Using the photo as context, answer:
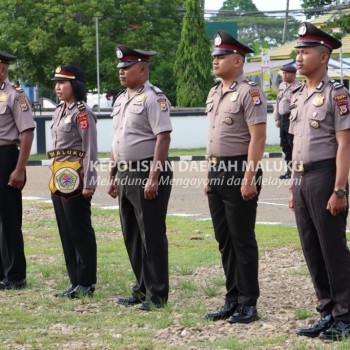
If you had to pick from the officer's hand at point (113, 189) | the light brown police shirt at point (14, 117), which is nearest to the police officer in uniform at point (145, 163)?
the officer's hand at point (113, 189)

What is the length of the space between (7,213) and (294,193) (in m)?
3.31

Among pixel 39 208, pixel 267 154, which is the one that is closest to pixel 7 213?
pixel 39 208

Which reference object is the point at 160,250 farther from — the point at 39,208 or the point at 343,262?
the point at 39,208

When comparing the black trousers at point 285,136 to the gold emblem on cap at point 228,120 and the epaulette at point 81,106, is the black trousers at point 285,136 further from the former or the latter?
the gold emblem on cap at point 228,120

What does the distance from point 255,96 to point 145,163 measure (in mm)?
1178

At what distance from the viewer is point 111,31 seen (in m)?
38.8

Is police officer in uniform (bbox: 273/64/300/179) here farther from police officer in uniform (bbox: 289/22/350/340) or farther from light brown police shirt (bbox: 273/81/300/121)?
police officer in uniform (bbox: 289/22/350/340)

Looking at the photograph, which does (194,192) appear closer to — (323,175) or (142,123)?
(142,123)

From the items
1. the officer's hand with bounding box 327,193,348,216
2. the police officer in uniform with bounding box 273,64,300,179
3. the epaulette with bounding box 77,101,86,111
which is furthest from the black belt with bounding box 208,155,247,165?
the police officer in uniform with bounding box 273,64,300,179

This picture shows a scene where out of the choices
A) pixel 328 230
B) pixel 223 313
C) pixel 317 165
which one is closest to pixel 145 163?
pixel 223 313

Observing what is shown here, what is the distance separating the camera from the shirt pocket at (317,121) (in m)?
6.99

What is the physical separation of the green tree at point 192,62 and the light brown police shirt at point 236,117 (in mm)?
29436

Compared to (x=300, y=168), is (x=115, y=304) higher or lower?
lower

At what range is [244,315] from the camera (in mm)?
7754
